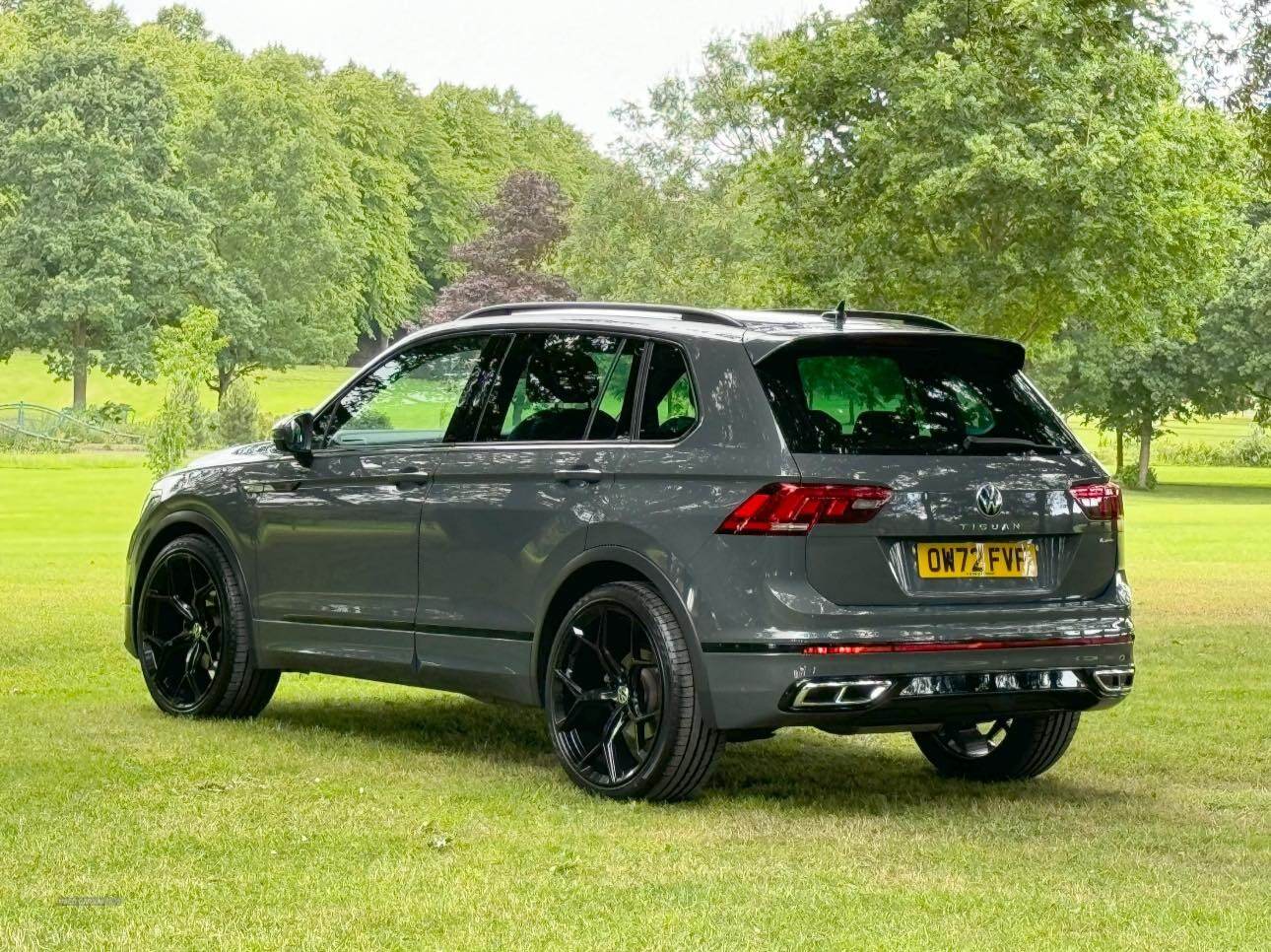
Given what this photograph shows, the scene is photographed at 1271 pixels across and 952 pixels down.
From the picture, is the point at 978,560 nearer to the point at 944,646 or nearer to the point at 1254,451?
the point at 944,646

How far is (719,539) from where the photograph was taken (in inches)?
299

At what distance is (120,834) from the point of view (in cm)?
696

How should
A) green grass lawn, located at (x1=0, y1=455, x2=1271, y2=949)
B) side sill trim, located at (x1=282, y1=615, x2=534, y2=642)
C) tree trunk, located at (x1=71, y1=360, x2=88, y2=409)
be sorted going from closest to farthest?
1. green grass lawn, located at (x1=0, y1=455, x2=1271, y2=949)
2. side sill trim, located at (x1=282, y1=615, x2=534, y2=642)
3. tree trunk, located at (x1=71, y1=360, x2=88, y2=409)

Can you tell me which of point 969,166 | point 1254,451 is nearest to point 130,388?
→ point 1254,451

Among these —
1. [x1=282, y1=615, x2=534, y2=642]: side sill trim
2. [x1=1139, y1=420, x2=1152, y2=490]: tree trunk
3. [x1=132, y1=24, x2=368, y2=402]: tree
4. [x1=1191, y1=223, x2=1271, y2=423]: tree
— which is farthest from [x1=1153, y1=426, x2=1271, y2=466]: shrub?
[x1=282, y1=615, x2=534, y2=642]: side sill trim

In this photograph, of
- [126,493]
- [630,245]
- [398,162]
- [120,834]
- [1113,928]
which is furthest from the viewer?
[398,162]

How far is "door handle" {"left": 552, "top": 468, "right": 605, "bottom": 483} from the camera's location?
26.6 ft

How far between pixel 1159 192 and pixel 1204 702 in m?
29.5

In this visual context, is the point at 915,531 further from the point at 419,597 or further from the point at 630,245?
the point at 630,245

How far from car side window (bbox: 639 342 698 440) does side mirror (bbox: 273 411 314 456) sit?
2.03 m

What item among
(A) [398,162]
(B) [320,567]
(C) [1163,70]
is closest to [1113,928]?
(B) [320,567]

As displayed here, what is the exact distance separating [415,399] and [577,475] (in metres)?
1.40

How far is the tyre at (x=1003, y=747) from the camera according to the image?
878cm

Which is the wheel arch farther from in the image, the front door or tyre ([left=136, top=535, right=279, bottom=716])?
tyre ([left=136, top=535, right=279, bottom=716])
